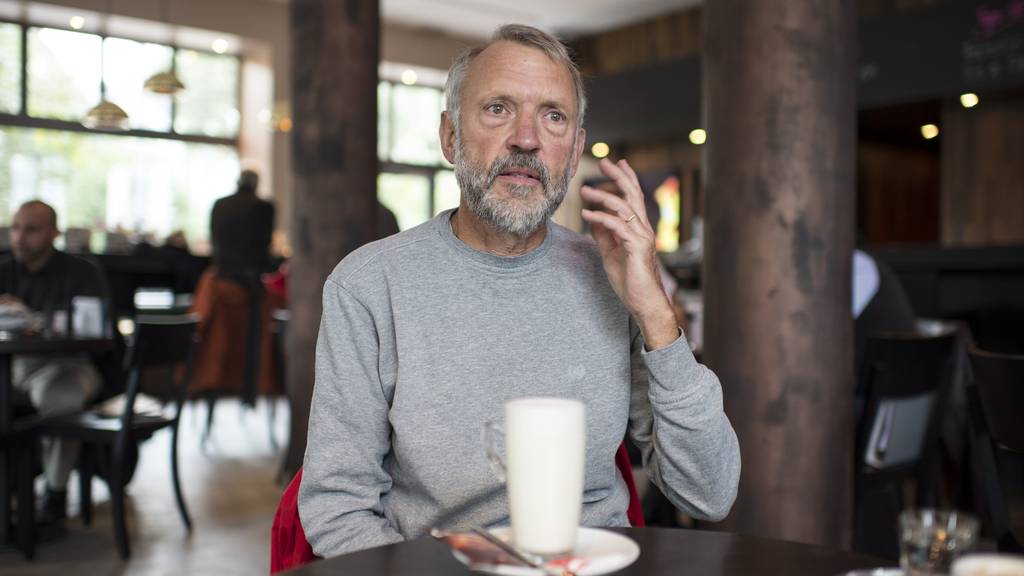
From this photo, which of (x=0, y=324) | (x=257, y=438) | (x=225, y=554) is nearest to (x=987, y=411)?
(x=225, y=554)

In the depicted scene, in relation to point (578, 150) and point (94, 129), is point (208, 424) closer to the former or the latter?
point (578, 150)

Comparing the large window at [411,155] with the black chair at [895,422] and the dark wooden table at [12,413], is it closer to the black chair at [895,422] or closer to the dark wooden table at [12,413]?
the dark wooden table at [12,413]

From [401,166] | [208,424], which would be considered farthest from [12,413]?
[401,166]

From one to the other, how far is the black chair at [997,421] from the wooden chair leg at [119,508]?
2.67 metres

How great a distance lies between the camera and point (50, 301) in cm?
394

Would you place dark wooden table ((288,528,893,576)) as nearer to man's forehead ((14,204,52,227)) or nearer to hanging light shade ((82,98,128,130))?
man's forehead ((14,204,52,227))

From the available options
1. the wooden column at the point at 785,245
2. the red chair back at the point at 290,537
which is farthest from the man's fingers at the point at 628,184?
the wooden column at the point at 785,245

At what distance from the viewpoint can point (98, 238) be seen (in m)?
9.88

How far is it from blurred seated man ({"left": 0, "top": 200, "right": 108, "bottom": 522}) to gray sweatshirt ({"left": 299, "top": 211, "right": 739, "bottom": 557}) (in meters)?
2.89

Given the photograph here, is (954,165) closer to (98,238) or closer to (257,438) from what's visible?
(257,438)

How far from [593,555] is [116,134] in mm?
10106

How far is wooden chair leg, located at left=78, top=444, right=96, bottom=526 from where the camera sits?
3.79m

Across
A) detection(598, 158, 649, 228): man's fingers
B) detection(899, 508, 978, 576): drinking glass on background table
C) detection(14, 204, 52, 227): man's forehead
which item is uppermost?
detection(14, 204, 52, 227): man's forehead

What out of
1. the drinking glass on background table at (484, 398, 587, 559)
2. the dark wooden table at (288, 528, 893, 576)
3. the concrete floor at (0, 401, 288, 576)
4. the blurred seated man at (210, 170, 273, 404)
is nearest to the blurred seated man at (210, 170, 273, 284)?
the blurred seated man at (210, 170, 273, 404)
